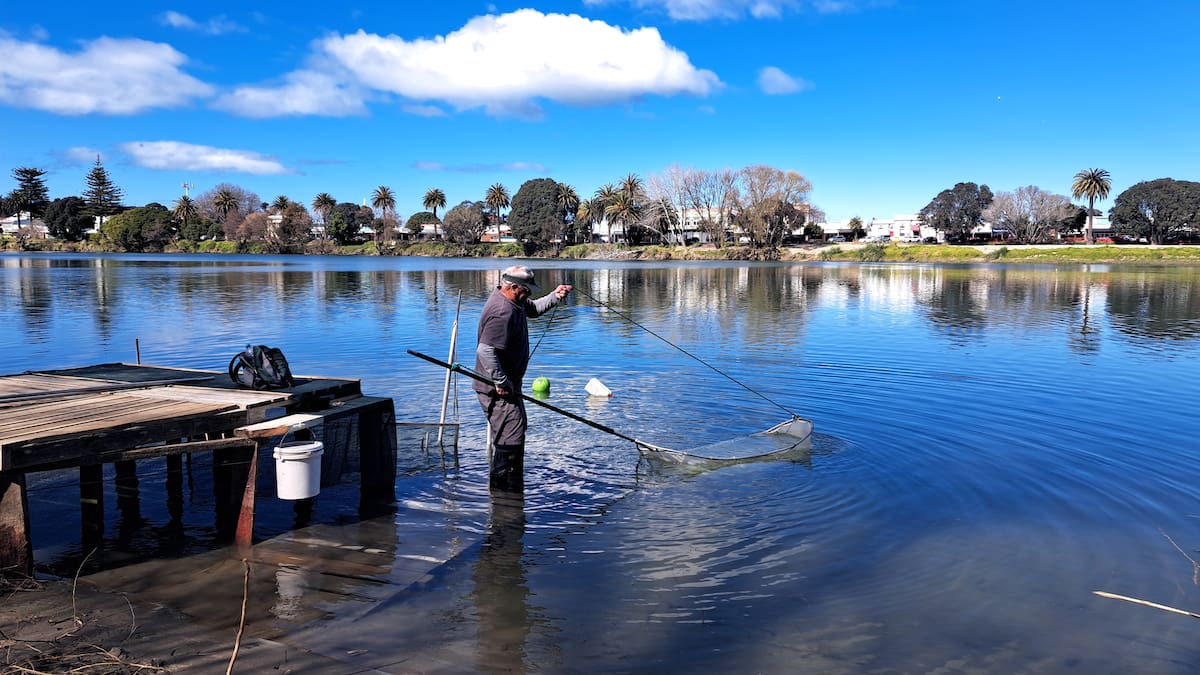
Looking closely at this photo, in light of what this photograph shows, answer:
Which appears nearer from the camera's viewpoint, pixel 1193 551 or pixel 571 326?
pixel 1193 551

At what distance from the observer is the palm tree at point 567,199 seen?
14100cm

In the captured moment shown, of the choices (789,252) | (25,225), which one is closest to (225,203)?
(25,225)

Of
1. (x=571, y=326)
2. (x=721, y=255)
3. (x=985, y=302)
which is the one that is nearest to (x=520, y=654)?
(x=571, y=326)

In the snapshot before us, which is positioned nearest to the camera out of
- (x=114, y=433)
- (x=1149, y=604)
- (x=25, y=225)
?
(x=1149, y=604)

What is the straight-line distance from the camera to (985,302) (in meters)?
36.4

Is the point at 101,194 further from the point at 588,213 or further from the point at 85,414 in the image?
the point at 85,414

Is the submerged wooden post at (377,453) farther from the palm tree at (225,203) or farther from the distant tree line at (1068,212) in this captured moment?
the palm tree at (225,203)

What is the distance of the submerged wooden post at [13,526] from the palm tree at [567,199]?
137 metres

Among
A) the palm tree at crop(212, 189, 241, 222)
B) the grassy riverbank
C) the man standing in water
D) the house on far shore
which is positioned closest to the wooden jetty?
the man standing in water

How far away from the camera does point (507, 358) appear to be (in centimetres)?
787

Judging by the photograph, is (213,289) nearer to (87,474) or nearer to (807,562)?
(87,474)

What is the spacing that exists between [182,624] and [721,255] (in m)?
115

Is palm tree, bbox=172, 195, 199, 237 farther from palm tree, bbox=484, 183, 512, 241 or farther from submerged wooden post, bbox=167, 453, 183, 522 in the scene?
submerged wooden post, bbox=167, 453, 183, 522

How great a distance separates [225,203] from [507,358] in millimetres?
164512
